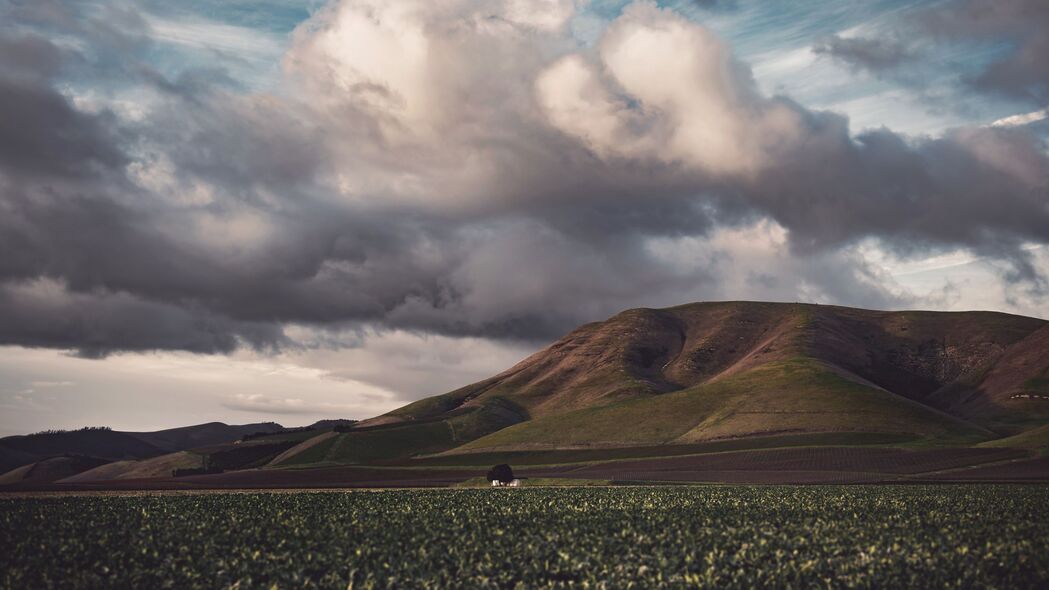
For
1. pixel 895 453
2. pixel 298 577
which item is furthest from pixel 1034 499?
pixel 895 453

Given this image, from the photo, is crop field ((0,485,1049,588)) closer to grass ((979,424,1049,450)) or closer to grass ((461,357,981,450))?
grass ((979,424,1049,450))

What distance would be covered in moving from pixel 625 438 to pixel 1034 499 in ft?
438

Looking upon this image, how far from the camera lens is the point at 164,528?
39094 mm

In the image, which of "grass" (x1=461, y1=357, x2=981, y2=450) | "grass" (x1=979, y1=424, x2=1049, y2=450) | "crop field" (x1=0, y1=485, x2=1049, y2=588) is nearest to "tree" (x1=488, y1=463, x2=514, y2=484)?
"crop field" (x1=0, y1=485, x2=1049, y2=588)

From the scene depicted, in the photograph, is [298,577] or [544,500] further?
[544,500]

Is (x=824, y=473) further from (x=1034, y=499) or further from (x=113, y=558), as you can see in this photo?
(x=113, y=558)

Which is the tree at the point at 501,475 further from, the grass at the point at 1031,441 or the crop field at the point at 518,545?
the grass at the point at 1031,441

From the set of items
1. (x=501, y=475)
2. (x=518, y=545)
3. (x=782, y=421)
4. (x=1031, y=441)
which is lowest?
(x=1031, y=441)

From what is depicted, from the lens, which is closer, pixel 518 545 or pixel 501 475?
pixel 518 545

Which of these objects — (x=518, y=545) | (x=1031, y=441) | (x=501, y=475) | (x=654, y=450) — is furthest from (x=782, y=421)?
(x=518, y=545)

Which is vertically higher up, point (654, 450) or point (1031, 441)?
point (654, 450)

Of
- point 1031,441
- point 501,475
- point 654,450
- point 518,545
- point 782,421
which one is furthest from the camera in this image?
point 782,421

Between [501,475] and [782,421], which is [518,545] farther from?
[782,421]

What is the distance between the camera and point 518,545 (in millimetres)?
34750
